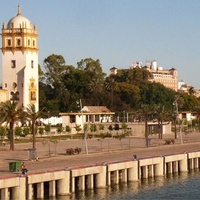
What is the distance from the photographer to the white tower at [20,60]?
123188 mm

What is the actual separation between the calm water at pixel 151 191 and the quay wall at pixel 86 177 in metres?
0.92

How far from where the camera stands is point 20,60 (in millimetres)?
123938

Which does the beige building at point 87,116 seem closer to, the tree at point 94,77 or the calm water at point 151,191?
the tree at point 94,77

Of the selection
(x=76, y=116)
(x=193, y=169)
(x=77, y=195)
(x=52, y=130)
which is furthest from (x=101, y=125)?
(x=77, y=195)

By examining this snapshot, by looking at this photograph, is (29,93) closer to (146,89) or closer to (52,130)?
(52,130)

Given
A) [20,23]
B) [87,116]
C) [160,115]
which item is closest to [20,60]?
[20,23]

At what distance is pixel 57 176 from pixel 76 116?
80.1m

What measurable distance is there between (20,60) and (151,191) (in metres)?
72.1

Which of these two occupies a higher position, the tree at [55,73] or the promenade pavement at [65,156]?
the tree at [55,73]

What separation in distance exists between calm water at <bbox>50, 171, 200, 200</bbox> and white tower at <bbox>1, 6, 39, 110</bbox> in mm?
63685

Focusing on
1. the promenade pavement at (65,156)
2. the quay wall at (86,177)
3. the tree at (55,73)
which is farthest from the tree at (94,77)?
the quay wall at (86,177)

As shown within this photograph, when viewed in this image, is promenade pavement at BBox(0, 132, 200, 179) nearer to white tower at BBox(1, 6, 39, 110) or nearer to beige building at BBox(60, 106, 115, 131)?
white tower at BBox(1, 6, 39, 110)

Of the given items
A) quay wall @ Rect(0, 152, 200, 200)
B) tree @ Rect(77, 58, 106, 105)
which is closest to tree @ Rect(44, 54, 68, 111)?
tree @ Rect(77, 58, 106, 105)

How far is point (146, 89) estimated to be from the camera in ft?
605
